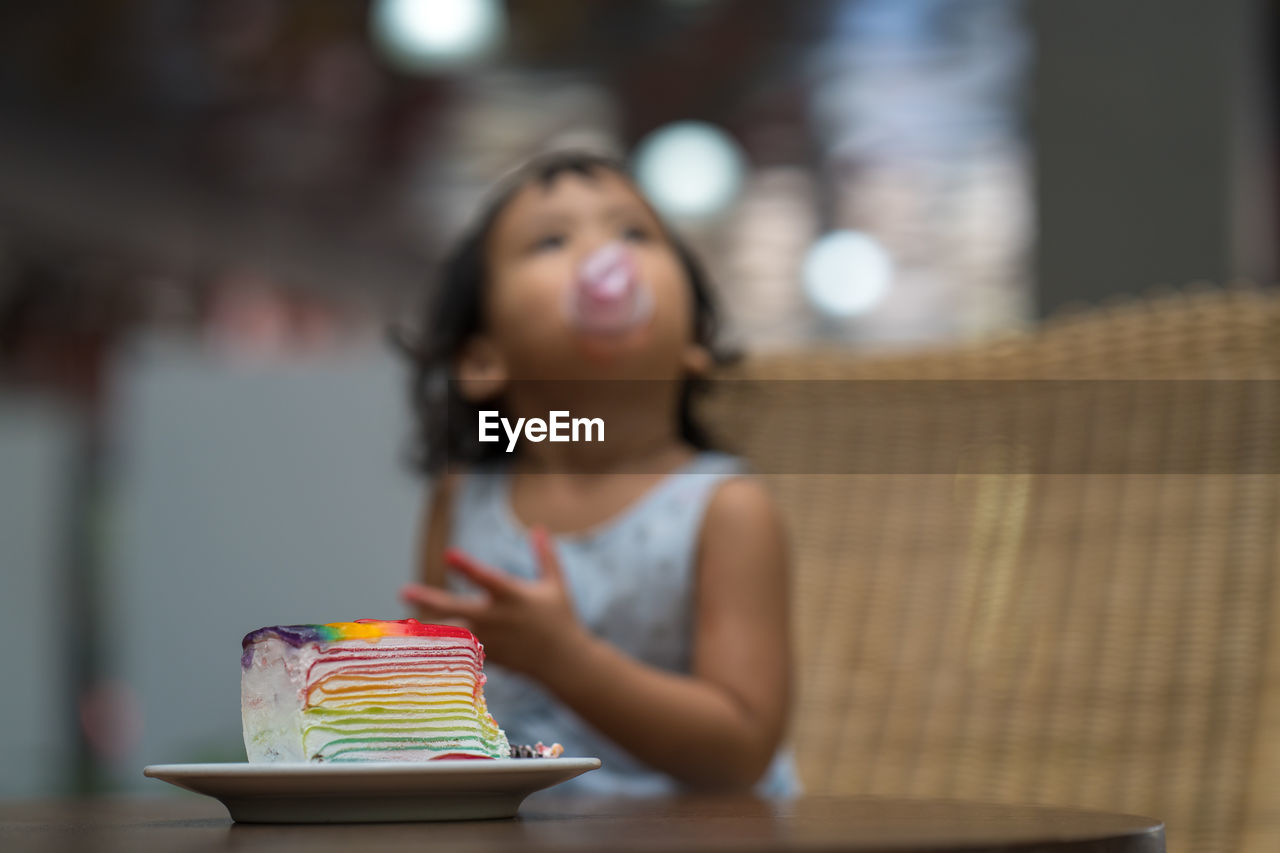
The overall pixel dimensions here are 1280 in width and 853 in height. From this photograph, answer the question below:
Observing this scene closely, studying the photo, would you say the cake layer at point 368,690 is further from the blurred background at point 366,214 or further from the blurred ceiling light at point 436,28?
the blurred ceiling light at point 436,28

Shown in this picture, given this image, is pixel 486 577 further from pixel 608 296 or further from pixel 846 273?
pixel 846 273

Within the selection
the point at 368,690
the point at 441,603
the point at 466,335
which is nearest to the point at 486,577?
the point at 441,603

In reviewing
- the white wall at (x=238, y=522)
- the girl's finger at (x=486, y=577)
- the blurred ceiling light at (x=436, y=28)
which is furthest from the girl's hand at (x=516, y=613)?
the blurred ceiling light at (x=436, y=28)

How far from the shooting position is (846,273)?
6.24 meters

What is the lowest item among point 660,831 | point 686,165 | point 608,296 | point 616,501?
point 660,831

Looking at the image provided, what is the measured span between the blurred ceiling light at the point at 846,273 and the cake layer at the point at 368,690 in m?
5.52

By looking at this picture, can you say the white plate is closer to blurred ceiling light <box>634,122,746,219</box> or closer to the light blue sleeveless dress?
the light blue sleeveless dress

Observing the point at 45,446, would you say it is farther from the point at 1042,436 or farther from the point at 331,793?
the point at 331,793

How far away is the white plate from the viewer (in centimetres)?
51

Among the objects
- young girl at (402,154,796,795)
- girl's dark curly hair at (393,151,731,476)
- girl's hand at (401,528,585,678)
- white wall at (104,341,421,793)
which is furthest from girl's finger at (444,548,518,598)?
white wall at (104,341,421,793)

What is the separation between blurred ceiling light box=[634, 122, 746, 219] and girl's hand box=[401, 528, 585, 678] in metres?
4.00

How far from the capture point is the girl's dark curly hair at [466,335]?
1107 mm

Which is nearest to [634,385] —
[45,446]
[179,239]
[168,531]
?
[168,531]

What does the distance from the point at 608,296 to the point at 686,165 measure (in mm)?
4030
